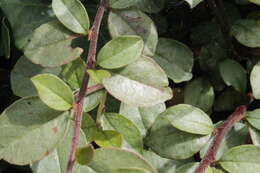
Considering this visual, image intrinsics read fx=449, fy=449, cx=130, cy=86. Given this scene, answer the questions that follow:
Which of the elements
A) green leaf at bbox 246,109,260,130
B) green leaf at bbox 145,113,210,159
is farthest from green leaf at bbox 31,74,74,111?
green leaf at bbox 246,109,260,130

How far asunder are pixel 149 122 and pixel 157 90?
15 cm

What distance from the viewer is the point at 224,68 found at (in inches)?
36.6

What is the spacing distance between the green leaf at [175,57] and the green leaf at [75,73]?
0.19 m

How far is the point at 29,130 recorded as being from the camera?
683 mm

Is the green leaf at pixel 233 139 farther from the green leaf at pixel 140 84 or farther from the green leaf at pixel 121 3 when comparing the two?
the green leaf at pixel 121 3

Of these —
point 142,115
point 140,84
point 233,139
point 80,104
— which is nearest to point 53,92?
point 80,104

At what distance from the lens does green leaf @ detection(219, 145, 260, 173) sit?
770 mm

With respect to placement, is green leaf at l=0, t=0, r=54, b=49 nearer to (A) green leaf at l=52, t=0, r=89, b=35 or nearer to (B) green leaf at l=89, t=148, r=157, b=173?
(A) green leaf at l=52, t=0, r=89, b=35

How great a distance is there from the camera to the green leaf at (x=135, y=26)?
84cm

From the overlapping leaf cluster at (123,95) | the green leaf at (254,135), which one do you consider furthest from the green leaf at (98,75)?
the green leaf at (254,135)

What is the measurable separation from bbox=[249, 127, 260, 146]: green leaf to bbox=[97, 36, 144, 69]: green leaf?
0.91 feet

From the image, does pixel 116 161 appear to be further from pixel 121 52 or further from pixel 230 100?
pixel 230 100

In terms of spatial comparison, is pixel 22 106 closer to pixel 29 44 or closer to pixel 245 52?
pixel 29 44

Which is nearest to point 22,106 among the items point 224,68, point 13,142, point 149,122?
point 13,142
